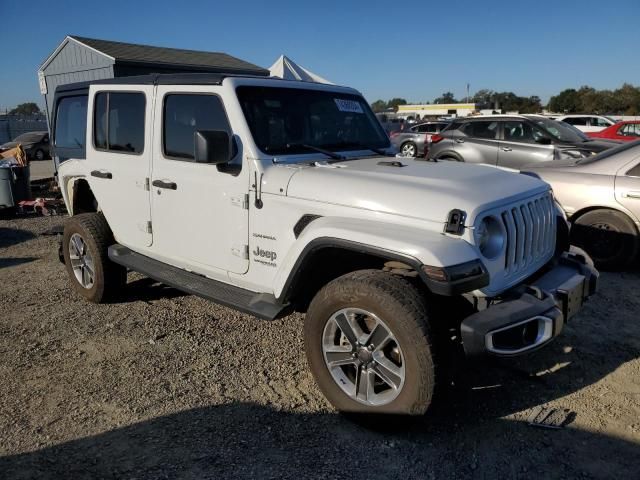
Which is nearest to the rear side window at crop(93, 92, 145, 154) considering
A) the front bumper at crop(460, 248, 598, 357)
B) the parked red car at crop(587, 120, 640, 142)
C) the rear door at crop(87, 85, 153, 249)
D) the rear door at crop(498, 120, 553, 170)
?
the rear door at crop(87, 85, 153, 249)

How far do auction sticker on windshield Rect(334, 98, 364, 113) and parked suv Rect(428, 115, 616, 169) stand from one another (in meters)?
5.64

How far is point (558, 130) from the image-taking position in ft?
34.1

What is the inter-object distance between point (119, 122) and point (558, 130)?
8893mm

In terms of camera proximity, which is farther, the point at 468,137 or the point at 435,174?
the point at 468,137

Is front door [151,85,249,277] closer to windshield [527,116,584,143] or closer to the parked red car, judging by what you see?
windshield [527,116,584,143]

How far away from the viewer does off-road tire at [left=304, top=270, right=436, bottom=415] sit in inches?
102

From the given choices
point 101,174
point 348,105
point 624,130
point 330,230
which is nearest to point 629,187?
point 348,105

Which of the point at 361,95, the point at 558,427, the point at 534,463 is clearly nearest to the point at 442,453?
the point at 534,463

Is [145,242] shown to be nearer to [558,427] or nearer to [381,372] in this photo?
[381,372]

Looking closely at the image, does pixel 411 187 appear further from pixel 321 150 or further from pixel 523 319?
pixel 321 150

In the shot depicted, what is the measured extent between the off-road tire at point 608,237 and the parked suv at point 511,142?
4.15m

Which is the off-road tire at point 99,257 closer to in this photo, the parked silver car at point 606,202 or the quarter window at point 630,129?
the parked silver car at point 606,202

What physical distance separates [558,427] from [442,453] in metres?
0.76

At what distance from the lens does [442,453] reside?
111 inches
